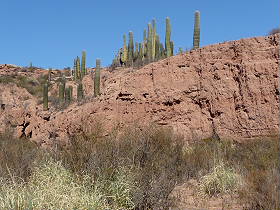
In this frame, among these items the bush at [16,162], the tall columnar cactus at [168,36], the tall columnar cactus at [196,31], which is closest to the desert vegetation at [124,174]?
the bush at [16,162]

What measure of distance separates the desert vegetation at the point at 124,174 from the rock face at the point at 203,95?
3.53 metres

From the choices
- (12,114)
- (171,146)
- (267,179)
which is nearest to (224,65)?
(171,146)

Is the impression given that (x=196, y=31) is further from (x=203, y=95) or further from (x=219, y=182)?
(x=219, y=182)

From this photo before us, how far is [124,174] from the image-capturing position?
7473 mm

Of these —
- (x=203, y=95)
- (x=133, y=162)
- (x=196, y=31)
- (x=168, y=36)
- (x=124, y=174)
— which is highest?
(x=168, y=36)

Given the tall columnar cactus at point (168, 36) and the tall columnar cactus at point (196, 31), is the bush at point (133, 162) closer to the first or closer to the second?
the tall columnar cactus at point (196, 31)

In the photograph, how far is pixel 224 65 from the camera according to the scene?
50.0 feet

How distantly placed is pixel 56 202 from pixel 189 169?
16.4 feet

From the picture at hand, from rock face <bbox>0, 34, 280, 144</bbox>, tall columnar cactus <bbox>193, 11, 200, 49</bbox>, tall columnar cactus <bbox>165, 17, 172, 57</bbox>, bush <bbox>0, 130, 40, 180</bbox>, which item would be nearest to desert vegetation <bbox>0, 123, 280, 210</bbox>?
bush <bbox>0, 130, 40, 180</bbox>

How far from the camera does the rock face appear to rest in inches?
556

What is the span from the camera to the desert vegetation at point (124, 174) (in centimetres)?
638

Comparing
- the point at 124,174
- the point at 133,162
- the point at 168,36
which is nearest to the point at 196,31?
the point at 168,36

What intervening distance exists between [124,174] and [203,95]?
860 cm

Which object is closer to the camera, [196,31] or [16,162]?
[16,162]
